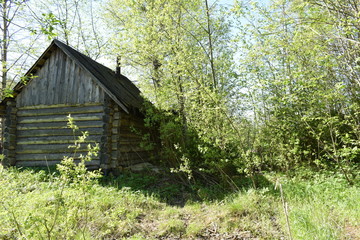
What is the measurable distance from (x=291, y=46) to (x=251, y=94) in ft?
6.08

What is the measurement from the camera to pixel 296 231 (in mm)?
4309

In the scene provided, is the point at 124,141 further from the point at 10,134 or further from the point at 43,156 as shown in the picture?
the point at 10,134

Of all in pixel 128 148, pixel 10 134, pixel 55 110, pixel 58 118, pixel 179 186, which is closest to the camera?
pixel 179 186

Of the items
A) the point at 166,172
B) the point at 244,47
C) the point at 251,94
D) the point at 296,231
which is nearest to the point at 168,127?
the point at 166,172

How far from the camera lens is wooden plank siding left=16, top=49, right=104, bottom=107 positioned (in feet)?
33.9

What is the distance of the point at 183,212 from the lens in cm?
657

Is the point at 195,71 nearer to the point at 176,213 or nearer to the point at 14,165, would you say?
the point at 176,213

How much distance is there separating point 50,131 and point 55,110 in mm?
901

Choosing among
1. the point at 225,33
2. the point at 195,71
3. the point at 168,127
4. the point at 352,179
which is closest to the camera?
the point at 352,179

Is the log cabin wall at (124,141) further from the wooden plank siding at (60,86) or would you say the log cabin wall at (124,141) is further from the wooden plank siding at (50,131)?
the wooden plank siding at (60,86)

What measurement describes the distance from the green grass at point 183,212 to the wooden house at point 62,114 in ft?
7.71

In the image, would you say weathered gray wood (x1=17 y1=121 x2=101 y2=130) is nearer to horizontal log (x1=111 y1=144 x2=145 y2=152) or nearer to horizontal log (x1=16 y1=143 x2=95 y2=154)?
horizontal log (x1=16 y1=143 x2=95 y2=154)

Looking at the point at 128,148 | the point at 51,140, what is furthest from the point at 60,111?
the point at 128,148

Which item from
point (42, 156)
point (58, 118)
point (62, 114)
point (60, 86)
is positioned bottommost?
point (42, 156)
